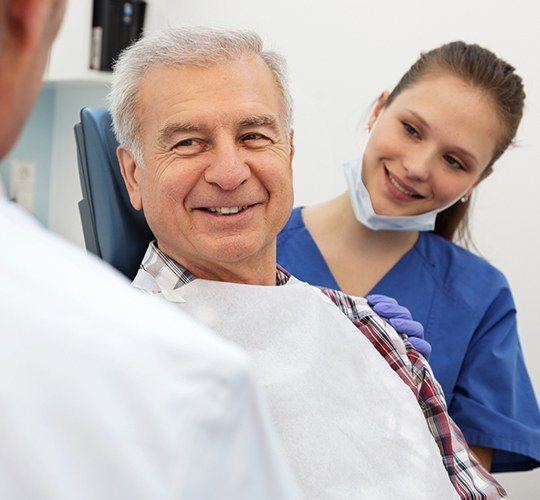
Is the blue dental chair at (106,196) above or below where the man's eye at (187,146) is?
below

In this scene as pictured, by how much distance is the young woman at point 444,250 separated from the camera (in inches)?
60.4

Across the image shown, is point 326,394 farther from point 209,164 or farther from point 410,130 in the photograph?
point 410,130

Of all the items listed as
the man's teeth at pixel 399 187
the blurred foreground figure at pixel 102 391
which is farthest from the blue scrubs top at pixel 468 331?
the blurred foreground figure at pixel 102 391

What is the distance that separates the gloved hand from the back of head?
92 centimetres

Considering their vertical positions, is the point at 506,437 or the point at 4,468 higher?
the point at 4,468

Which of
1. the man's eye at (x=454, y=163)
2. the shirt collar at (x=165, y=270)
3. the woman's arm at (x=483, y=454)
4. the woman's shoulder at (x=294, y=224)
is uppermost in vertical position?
the man's eye at (x=454, y=163)

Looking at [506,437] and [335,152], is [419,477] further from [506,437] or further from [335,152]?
[335,152]

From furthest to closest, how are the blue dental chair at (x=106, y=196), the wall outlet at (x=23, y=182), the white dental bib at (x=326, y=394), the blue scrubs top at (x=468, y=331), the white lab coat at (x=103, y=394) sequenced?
the wall outlet at (x=23, y=182), the blue scrubs top at (x=468, y=331), the blue dental chair at (x=106, y=196), the white dental bib at (x=326, y=394), the white lab coat at (x=103, y=394)

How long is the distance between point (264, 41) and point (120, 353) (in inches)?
35.3

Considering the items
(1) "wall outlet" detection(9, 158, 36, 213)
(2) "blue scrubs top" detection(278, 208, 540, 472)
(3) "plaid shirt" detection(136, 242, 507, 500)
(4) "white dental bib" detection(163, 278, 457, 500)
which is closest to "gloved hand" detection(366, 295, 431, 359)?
(3) "plaid shirt" detection(136, 242, 507, 500)

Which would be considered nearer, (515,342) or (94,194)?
(94,194)

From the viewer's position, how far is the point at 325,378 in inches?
42.7

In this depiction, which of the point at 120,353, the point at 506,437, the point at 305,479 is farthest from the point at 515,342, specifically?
the point at 120,353

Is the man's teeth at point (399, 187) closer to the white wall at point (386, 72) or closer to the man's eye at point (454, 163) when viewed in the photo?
the man's eye at point (454, 163)
